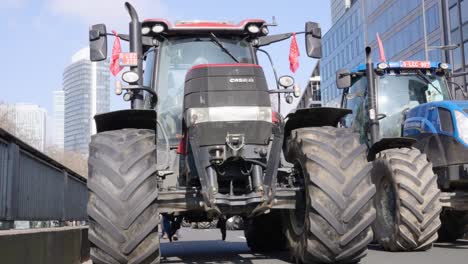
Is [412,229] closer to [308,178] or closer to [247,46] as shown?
[308,178]

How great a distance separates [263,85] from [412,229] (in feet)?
10.9

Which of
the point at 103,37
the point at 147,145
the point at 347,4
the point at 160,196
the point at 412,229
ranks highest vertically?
the point at 347,4

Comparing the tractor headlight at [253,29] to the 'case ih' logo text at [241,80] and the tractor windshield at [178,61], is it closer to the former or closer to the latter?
the tractor windshield at [178,61]

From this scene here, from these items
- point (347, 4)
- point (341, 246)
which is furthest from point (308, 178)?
point (347, 4)

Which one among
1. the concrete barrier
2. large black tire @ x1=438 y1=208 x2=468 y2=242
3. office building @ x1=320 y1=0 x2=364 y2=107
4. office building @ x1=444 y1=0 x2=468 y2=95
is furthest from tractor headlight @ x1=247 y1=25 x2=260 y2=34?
office building @ x1=320 y1=0 x2=364 y2=107

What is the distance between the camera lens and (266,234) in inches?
376

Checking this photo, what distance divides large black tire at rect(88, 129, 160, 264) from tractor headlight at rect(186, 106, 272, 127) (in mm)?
749

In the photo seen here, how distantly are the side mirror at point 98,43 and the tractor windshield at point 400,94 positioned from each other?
5521 mm

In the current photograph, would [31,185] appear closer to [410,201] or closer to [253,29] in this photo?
[253,29]

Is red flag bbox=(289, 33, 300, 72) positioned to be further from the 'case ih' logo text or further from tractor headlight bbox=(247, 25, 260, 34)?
the 'case ih' logo text

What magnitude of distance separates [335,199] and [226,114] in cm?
148

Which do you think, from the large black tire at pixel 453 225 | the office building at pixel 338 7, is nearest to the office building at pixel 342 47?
the office building at pixel 338 7

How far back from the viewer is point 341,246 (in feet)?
20.4

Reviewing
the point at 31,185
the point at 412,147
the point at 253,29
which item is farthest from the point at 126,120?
the point at 412,147
